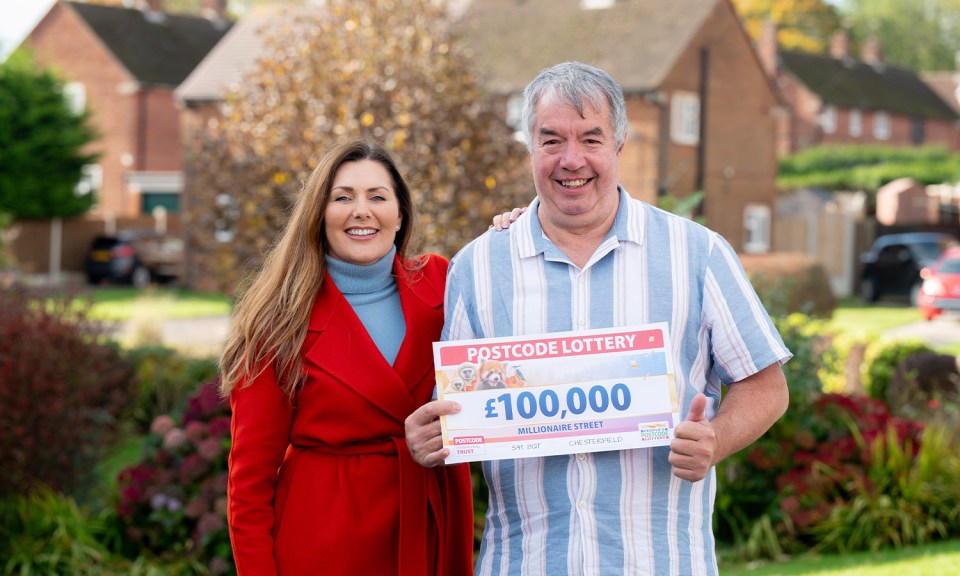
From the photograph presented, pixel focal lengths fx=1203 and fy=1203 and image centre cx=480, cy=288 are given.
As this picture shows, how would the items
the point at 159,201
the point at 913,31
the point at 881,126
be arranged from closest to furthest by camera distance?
the point at 159,201 < the point at 881,126 < the point at 913,31

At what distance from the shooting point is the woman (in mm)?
3783

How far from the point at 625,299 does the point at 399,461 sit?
927mm

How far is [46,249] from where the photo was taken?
38.9 metres

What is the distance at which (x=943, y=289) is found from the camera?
86.6 ft

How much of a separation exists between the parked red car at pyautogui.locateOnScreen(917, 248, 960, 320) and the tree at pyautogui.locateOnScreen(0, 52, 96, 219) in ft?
87.0

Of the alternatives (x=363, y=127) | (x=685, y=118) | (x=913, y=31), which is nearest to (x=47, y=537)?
(x=363, y=127)

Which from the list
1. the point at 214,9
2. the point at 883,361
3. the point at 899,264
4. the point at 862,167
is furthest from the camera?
the point at 214,9

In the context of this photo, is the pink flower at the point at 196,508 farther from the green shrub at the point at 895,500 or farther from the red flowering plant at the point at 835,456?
the green shrub at the point at 895,500

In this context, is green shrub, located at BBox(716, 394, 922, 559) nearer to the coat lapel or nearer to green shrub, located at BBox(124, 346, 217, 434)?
the coat lapel

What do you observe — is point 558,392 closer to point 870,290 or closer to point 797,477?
point 797,477

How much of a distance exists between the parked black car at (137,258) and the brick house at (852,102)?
95.3ft

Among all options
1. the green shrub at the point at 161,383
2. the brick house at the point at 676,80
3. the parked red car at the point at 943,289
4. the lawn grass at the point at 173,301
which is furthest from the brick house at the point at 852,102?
the green shrub at the point at 161,383

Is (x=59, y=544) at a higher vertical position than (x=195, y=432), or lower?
lower

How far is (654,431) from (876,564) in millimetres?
4815
